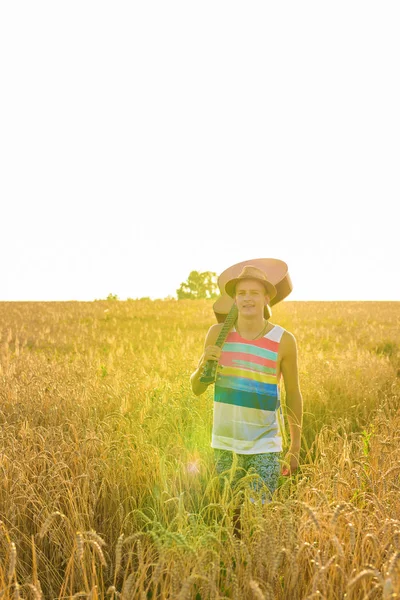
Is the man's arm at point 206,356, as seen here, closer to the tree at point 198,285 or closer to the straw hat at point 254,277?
the straw hat at point 254,277

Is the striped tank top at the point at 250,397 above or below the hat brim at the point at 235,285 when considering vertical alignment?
below

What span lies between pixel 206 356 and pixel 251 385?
0.37m

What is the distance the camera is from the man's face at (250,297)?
3.52 meters

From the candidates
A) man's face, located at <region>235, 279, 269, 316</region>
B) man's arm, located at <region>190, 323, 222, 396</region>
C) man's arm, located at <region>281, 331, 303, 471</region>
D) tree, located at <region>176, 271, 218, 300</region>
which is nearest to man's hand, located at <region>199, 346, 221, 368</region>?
man's arm, located at <region>190, 323, 222, 396</region>

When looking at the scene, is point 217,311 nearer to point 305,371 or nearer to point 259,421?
point 259,421

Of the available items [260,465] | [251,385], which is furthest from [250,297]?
[260,465]

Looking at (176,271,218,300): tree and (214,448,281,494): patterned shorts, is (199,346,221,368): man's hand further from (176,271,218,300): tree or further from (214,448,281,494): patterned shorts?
(176,271,218,300): tree

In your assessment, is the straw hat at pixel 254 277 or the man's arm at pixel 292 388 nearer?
the straw hat at pixel 254 277

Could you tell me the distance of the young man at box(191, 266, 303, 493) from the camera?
3.51 metres

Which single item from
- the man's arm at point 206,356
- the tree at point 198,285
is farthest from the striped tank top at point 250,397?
the tree at point 198,285

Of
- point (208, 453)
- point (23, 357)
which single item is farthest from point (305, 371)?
point (23, 357)

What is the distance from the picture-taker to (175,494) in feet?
12.0

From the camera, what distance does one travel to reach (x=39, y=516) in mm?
3451

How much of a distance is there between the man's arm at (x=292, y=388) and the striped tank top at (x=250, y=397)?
9 cm
